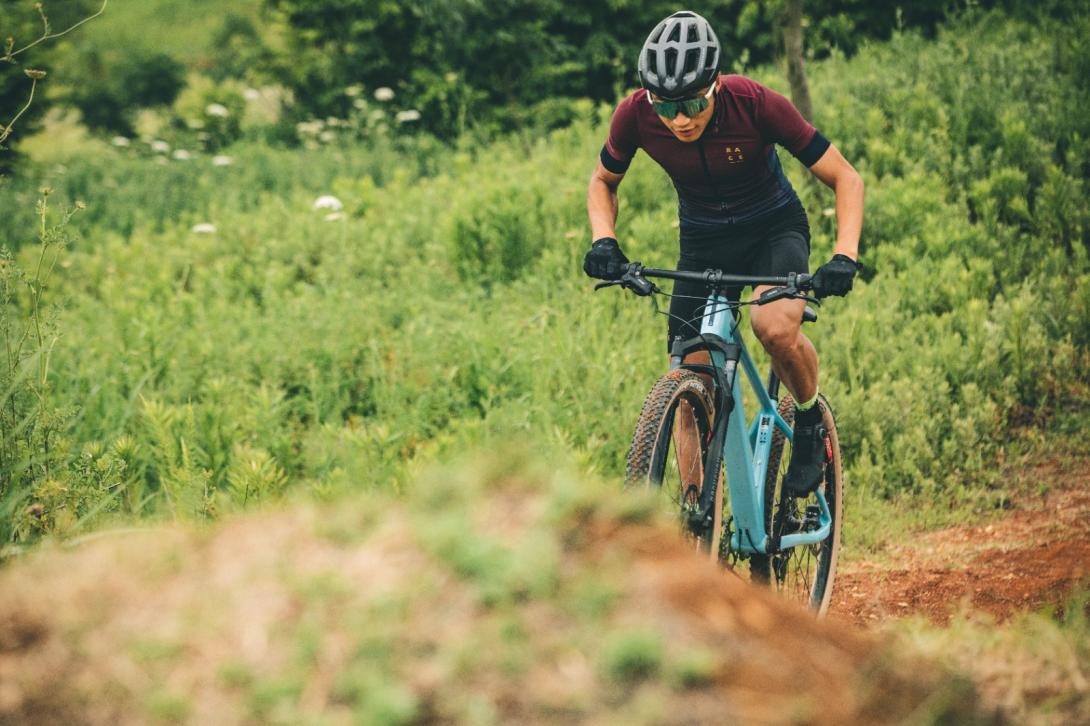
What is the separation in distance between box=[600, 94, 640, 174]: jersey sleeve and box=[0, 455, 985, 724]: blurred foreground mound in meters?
2.41

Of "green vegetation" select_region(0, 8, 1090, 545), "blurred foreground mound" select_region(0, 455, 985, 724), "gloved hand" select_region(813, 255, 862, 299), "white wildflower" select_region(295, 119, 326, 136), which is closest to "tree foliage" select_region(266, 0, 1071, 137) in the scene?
"white wildflower" select_region(295, 119, 326, 136)

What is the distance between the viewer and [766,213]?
4.60 meters

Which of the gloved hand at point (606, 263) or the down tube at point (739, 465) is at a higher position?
the gloved hand at point (606, 263)

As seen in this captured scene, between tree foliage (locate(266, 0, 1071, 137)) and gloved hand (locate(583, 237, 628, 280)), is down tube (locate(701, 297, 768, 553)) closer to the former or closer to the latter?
gloved hand (locate(583, 237, 628, 280))

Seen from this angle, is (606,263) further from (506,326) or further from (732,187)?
(506,326)

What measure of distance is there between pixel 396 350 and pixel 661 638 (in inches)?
201

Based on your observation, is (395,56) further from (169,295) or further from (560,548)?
(560,548)

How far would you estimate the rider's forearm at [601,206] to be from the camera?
4602 mm

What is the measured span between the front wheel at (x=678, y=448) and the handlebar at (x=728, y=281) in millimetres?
386

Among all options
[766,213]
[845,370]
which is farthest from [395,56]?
[766,213]

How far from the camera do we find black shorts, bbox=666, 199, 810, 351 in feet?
14.7

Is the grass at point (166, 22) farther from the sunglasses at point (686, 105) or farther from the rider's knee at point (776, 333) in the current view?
the rider's knee at point (776, 333)

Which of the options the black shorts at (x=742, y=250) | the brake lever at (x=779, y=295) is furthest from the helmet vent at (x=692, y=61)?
the brake lever at (x=779, y=295)

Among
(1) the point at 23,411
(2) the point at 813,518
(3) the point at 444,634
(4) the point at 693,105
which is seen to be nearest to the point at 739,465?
(2) the point at 813,518
